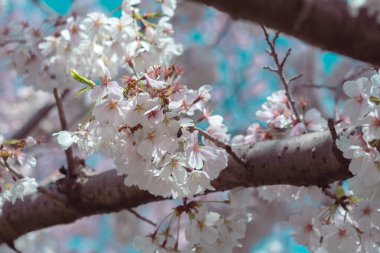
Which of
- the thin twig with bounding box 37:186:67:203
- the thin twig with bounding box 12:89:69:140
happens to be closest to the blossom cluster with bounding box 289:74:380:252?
the thin twig with bounding box 37:186:67:203

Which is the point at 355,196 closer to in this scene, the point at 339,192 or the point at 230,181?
the point at 339,192

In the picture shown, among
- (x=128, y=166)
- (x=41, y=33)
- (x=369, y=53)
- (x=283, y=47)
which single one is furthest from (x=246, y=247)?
(x=369, y=53)

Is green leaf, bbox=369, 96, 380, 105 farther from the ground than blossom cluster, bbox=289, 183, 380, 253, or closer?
farther from the ground

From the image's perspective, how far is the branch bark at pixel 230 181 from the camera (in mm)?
1610

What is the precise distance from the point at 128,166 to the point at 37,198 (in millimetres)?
708

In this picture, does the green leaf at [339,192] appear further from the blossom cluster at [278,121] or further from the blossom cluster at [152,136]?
the blossom cluster at [152,136]

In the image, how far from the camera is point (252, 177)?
1709mm

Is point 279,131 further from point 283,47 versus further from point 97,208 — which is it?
point 283,47

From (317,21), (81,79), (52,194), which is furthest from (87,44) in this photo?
(317,21)

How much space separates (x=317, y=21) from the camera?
2.79ft

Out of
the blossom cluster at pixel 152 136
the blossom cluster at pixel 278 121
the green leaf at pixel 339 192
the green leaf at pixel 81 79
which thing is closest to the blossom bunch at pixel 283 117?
the blossom cluster at pixel 278 121

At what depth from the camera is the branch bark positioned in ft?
5.28

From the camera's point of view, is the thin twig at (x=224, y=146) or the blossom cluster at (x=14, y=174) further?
the blossom cluster at (x=14, y=174)

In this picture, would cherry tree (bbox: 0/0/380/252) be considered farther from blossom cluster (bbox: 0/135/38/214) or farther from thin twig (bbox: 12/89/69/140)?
thin twig (bbox: 12/89/69/140)
